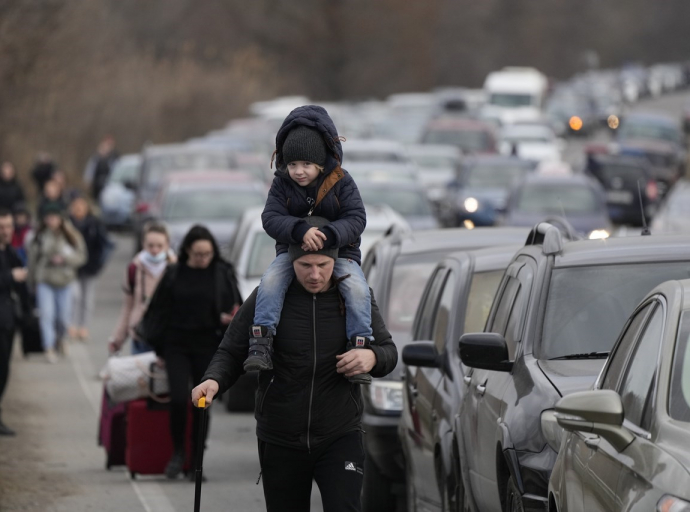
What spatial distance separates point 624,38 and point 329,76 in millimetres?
47308

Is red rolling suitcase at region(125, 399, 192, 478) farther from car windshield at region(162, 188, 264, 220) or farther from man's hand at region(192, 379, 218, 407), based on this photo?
car windshield at region(162, 188, 264, 220)

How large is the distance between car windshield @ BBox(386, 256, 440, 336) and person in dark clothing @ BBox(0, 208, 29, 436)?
3.41 meters

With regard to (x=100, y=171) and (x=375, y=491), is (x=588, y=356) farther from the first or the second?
(x=100, y=171)

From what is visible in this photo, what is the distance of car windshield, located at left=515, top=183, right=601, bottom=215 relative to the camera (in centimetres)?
2566

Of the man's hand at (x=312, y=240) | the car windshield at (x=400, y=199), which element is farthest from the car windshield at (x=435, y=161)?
the man's hand at (x=312, y=240)

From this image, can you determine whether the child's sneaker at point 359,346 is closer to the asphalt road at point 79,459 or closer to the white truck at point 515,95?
the asphalt road at point 79,459

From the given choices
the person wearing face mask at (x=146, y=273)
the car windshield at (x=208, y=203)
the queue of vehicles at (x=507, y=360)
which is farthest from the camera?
the car windshield at (x=208, y=203)

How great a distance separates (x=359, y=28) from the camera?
93438 millimetres

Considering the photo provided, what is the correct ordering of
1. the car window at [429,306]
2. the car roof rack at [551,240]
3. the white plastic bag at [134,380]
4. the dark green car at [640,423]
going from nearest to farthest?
1. the dark green car at [640,423]
2. the car roof rack at [551,240]
3. the car window at [429,306]
4. the white plastic bag at [134,380]

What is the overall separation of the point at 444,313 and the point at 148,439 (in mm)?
2948

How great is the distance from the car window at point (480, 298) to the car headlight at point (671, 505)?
197 inches

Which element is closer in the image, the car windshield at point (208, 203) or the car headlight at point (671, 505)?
the car headlight at point (671, 505)

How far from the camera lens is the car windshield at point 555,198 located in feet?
84.2

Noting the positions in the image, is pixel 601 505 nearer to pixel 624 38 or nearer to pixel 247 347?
pixel 247 347
